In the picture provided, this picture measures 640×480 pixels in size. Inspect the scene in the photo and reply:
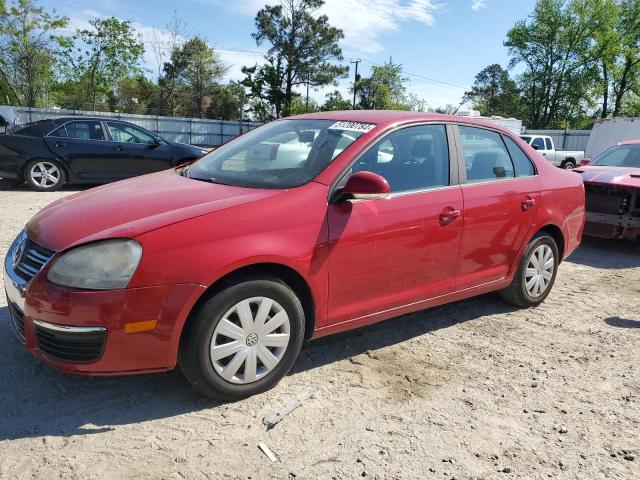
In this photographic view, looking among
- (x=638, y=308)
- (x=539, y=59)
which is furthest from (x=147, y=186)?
(x=539, y=59)

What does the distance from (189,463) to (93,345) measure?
74cm

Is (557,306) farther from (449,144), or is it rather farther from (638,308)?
(449,144)

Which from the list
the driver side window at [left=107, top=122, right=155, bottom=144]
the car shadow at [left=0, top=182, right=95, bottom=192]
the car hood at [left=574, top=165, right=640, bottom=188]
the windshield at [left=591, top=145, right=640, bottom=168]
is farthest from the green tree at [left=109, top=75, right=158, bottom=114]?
the car hood at [left=574, top=165, right=640, bottom=188]

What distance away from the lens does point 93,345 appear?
264cm

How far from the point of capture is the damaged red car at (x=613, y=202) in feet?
23.3

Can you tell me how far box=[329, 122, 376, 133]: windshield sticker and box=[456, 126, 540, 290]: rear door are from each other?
33.6 inches

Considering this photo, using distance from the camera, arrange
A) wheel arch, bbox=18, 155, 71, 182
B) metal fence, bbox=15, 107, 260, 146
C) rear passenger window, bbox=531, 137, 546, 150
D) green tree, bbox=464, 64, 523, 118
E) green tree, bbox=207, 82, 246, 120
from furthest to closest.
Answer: green tree, bbox=464, 64, 523, 118 → green tree, bbox=207, 82, 246, 120 → metal fence, bbox=15, 107, 260, 146 → rear passenger window, bbox=531, 137, 546, 150 → wheel arch, bbox=18, 155, 71, 182

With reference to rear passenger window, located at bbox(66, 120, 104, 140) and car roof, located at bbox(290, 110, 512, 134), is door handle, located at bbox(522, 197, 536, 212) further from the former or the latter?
rear passenger window, located at bbox(66, 120, 104, 140)

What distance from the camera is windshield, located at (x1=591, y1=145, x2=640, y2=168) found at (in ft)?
27.2

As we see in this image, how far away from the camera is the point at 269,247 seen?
2.90 metres

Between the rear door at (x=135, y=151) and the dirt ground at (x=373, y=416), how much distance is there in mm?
7324

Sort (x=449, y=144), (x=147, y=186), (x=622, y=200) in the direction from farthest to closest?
(x=622, y=200) → (x=449, y=144) → (x=147, y=186)

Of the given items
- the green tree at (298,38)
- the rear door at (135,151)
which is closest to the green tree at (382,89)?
the green tree at (298,38)

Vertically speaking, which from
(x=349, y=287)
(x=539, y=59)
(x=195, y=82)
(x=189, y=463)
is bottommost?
(x=189, y=463)
